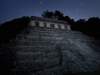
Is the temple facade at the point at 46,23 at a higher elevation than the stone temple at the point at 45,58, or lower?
higher

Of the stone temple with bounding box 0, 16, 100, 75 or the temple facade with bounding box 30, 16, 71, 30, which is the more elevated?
the temple facade with bounding box 30, 16, 71, 30

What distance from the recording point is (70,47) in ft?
23.9

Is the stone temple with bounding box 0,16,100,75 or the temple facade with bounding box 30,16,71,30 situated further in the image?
the temple facade with bounding box 30,16,71,30

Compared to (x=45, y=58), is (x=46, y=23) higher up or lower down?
higher up

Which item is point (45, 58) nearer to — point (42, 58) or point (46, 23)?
point (42, 58)

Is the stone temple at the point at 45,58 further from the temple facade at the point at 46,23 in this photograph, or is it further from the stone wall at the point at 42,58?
the temple facade at the point at 46,23

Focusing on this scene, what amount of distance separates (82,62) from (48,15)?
36355 mm

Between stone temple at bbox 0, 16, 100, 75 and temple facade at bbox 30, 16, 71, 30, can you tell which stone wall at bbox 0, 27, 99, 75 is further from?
temple facade at bbox 30, 16, 71, 30

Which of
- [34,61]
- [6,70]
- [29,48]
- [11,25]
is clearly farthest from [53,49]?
[11,25]

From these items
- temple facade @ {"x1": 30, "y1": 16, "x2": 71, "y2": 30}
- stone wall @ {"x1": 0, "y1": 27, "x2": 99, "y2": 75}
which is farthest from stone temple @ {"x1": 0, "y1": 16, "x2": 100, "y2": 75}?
temple facade @ {"x1": 30, "y1": 16, "x2": 71, "y2": 30}

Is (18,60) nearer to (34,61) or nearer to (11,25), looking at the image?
(34,61)

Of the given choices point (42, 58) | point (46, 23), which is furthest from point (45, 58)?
point (46, 23)

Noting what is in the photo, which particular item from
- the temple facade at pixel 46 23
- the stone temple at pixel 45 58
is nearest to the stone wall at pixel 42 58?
the stone temple at pixel 45 58

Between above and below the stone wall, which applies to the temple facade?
above
